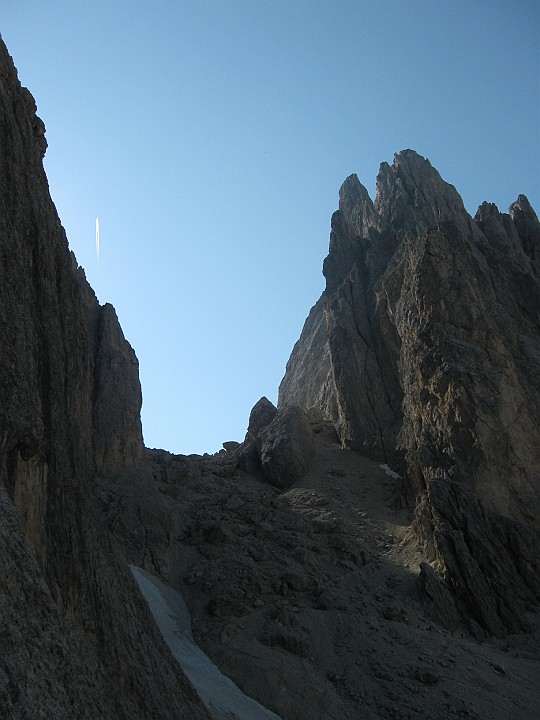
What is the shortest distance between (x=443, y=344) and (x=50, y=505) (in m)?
31.6

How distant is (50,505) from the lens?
12781 millimetres

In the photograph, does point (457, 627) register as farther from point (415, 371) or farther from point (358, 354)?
point (358, 354)

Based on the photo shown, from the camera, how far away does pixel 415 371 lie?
1634 inches

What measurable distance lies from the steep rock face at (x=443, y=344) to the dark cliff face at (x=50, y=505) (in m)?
21.2

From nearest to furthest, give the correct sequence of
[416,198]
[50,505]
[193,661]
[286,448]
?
[50,505], [193,661], [286,448], [416,198]

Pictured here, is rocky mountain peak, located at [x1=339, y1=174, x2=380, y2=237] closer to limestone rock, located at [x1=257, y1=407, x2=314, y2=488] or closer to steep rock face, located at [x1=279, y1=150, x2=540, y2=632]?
steep rock face, located at [x1=279, y1=150, x2=540, y2=632]

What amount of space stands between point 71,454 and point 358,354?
4120cm

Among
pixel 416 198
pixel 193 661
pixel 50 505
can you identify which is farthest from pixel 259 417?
pixel 50 505

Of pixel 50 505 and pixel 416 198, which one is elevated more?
pixel 416 198

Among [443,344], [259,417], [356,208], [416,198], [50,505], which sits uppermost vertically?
[356,208]

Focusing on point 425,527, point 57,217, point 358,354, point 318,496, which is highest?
point 358,354

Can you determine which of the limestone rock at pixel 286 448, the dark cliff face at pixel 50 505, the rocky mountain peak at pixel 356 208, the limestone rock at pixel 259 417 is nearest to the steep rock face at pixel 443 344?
the rocky mountain peak at pixel 356 208

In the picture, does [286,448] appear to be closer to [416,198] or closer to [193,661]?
[193,661]

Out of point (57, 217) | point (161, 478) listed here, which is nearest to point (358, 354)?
point (161, 478)
